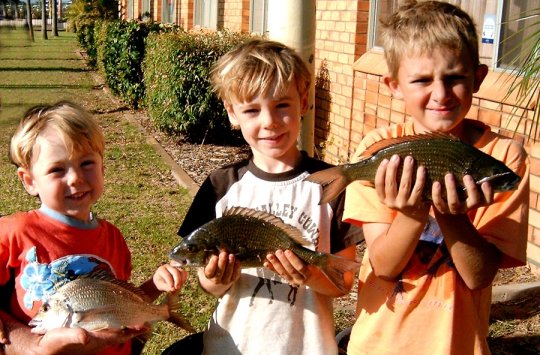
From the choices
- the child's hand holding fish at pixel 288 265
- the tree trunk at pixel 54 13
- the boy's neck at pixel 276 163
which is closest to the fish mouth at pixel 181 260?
the child's hand holding fish at pixel 288 265

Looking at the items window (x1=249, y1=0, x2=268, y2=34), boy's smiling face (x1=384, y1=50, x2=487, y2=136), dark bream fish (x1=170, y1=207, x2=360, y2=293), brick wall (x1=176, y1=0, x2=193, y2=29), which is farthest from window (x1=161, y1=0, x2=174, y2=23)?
boy's smiling face (x1=384, y1=50, x2=487, y2=136)

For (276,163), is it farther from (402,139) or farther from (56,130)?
(56,130)

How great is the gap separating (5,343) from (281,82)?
1446mm

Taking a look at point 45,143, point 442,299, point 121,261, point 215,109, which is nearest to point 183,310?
point 121,261

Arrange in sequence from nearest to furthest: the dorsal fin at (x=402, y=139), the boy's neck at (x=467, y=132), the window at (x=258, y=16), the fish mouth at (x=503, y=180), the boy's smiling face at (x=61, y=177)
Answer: the fish mouth at (x=503, y=180)
the dorsal fin at (x=402, y=139)
the boy's neck at (x=467, y=132)
the boy's smiling face at (x=61, y=177)
the window at (x=258, y=16)

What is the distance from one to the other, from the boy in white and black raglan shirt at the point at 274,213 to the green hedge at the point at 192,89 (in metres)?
8.19

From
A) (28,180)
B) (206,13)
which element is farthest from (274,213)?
(206,13)

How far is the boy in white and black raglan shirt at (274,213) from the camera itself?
2.56m

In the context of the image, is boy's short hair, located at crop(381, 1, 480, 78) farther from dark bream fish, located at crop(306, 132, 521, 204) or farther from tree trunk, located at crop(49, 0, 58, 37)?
tree trunk, located at crop(49, 0, 58, 37)

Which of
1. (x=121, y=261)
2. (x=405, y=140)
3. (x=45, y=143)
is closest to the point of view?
(x=405, y=140)

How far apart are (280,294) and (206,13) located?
52.8 feet

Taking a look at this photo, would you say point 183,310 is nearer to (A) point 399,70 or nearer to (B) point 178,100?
(A) point 399,70

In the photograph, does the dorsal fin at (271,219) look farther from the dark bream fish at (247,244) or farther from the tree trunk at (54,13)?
the tree trunk at (54,13)

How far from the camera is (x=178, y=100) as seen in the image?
11250 mm
